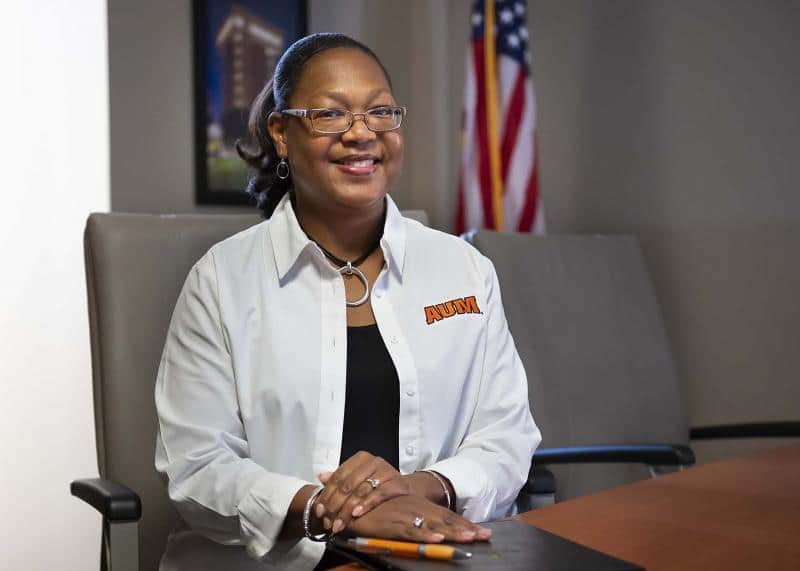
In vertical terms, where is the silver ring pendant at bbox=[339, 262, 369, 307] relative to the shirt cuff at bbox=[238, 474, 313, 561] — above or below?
above

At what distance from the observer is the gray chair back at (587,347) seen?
2.11 meters

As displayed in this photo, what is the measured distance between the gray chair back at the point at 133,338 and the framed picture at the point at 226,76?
1683mm

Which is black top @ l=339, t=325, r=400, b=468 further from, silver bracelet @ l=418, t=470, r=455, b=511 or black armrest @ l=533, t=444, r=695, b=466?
black armrest @ l=533, t=444, r=695, b=466

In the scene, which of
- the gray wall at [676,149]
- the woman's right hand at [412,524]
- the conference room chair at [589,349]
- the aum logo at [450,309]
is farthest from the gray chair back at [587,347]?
the woman's right hand at [412,524]

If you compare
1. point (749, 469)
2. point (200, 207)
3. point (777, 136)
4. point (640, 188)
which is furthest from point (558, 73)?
point (749, 469)

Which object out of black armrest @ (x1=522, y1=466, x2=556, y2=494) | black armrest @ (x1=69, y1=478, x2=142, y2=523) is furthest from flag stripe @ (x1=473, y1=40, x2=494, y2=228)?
black armrest @ (x1=69, y1=478, x2=142, y2=523)

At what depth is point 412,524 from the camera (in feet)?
3.35

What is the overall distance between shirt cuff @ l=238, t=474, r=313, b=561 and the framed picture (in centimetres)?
218

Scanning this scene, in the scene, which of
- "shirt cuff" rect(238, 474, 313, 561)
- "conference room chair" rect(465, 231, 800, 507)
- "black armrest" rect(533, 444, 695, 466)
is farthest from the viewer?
"conference room chair" rect(465, 231, 800, 507)

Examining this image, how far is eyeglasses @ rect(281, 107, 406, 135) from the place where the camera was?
1.50m

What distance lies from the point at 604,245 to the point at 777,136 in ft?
1.97

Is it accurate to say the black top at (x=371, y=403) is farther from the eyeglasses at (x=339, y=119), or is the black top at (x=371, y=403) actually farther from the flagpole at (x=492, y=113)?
the flagpole at (x=492, y=113)

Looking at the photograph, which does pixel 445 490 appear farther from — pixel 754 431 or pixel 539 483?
pixel 754 431

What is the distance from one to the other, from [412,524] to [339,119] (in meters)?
0.72
